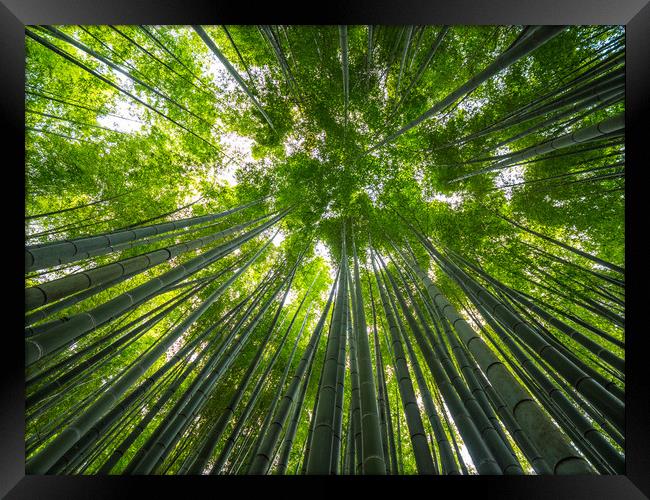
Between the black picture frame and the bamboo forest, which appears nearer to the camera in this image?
the black picture frame

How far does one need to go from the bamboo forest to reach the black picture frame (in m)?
0.53

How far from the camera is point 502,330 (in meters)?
2.85

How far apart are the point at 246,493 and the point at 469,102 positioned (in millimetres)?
6031

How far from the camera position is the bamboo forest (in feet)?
8.31

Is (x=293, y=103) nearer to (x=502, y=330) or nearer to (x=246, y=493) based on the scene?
(x=502, y=330)
